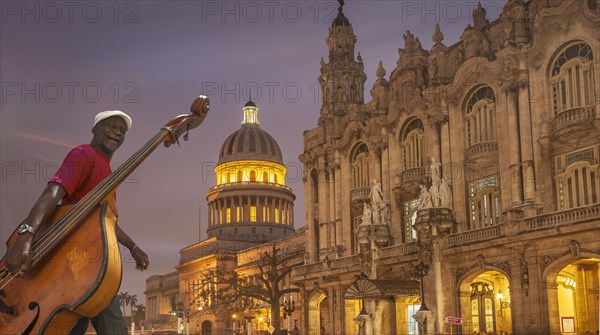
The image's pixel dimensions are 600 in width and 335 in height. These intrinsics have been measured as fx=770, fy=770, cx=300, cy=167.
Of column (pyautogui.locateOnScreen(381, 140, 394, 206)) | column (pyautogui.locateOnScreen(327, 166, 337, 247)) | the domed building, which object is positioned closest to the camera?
column (pyautogui.locateOnScreen(381, 140, 394, 206))

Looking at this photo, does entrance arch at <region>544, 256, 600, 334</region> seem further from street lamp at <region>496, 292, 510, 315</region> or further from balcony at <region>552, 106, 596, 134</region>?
balcony at <region>552, 106, 596, 134</region>

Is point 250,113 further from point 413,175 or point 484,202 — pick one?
point 484,202

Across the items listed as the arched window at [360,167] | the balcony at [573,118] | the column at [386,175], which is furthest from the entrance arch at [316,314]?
the balcony at [573,118]

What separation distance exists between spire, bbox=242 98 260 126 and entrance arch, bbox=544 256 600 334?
82734 mm

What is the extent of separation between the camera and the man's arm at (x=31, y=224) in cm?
538

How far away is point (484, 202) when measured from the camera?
3981 centimetres

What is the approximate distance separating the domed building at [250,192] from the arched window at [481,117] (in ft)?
206

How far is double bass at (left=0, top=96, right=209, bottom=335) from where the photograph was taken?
5355 millimetres

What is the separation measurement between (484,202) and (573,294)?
6436 millimetres

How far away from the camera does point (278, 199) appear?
356 feet

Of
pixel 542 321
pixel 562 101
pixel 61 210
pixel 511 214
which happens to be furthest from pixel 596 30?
pixel 61 210

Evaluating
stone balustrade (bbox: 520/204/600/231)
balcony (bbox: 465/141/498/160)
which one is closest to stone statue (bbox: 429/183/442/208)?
balcony (bbox: 465/141/498/160)

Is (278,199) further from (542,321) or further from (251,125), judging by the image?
(542,321)

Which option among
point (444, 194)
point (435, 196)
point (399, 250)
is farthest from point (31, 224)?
point (399, 250)
